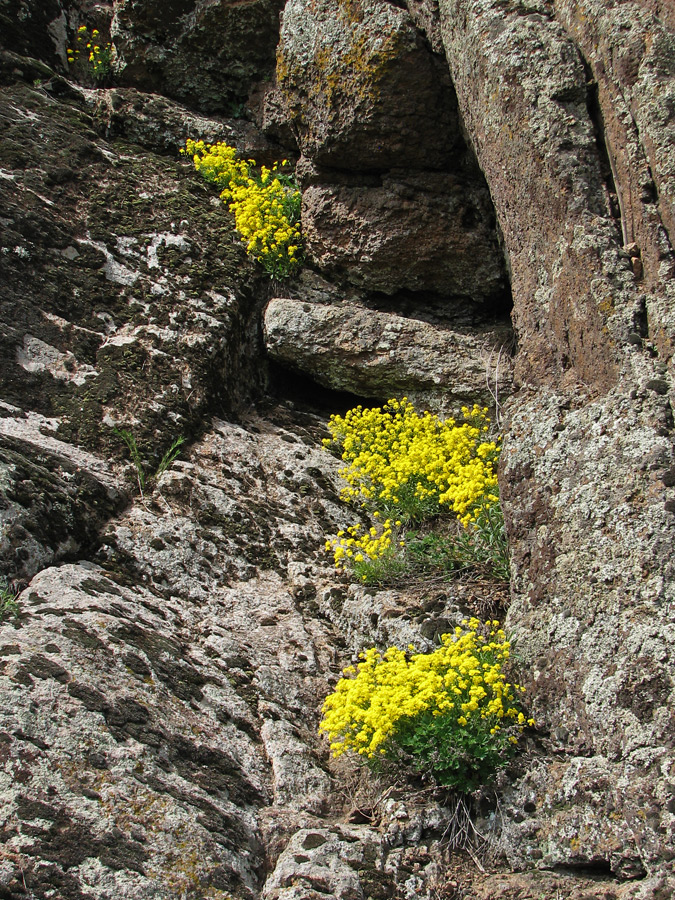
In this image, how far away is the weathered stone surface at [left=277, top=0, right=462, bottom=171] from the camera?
23.0 feet

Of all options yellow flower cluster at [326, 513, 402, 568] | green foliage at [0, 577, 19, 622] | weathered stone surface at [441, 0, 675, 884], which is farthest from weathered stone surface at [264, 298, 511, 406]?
green foliage at [0, 577, 19, 622]

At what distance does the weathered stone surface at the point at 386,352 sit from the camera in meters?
6.89

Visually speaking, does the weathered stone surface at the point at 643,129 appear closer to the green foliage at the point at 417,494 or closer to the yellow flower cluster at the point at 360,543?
the green foliage at the point at 417,494

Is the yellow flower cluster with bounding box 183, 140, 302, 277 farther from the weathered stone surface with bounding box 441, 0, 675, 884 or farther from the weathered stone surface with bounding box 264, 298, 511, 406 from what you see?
the weathered stone surface with bounding box 441, 0, 675, 884

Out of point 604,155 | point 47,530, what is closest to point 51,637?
point 47,530

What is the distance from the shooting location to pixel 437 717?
148 inches

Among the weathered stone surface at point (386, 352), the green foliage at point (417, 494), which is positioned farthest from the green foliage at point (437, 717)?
the weathered stone surface at point (386, 352)

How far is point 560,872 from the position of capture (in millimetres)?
3342

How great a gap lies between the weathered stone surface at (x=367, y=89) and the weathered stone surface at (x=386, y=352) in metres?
1.66

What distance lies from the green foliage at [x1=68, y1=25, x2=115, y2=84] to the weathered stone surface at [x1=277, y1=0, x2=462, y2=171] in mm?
2787

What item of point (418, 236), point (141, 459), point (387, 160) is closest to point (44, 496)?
point (141, 459)

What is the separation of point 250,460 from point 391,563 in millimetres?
1562

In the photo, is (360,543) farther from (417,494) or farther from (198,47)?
(198,47)

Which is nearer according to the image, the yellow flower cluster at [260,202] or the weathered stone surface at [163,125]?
the yellow flower cluster at [260,202]
